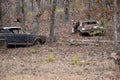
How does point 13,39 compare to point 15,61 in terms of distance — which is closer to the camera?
point 15,61

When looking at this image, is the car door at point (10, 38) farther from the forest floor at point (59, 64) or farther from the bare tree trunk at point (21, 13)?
the bare tree trunk at point (21, 13)

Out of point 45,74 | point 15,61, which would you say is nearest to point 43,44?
point 15,61

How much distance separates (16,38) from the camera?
2269 centimetres

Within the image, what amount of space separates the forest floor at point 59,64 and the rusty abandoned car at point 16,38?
2.23ft

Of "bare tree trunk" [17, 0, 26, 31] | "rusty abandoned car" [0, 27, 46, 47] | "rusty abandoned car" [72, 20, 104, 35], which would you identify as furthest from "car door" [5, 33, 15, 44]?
"bare tree trunk" [17, 0, 26, 31]

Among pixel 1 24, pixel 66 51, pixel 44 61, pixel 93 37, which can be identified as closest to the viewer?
pixel 44 61

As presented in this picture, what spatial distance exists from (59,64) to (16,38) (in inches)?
269

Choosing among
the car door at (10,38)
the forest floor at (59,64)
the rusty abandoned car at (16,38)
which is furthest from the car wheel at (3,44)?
the forest floor at (59,64)

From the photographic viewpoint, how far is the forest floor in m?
14.0

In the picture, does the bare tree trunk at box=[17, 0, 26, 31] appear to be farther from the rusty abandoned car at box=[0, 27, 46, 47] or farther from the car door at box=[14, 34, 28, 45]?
the car door at box=[14, 34, 28, 45]

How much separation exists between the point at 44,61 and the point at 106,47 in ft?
20.3

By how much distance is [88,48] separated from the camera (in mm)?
21859

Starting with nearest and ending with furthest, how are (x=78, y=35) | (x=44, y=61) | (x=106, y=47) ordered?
(x=44, y=61), (x=106, y=47), (x=78, y=35)

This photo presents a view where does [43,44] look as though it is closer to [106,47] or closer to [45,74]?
[106,47]
